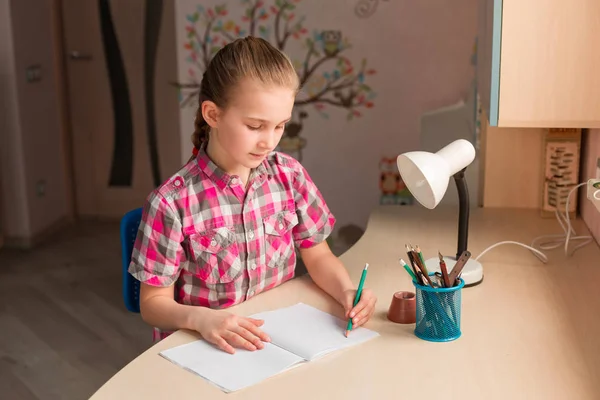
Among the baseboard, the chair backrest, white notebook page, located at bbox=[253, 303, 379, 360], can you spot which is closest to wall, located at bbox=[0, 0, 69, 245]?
the baseboard

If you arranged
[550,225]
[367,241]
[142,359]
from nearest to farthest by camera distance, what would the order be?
[142,359] < [367,241] < [550,225]

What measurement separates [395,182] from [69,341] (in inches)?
69.7

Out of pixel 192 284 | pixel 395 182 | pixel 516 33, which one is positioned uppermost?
pixel 516 33

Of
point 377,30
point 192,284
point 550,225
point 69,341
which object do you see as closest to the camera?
point 192,284

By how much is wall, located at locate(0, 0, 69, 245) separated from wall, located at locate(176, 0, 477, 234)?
1042mm

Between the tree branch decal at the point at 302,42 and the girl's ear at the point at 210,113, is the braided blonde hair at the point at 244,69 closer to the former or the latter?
the girl's ear at the point at 210,113

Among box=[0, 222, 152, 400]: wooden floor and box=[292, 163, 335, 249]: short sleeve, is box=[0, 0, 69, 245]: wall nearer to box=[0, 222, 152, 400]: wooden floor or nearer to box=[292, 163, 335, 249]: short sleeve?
box=[0, 222, 152, 400]: wooden floor

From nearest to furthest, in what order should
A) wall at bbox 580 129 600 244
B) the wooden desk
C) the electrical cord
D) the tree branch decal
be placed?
the wooden desk
the electrical cord
wall at bbox 580 129 600 244
the tree branch decal

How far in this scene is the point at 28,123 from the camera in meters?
4.27

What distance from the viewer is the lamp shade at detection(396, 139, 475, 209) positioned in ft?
4.52

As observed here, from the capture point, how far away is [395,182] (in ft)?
12.6

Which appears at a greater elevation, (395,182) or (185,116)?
(185,116)

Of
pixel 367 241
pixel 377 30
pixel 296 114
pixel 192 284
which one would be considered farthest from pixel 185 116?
pixel 192 284

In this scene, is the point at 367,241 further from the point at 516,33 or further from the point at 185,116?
the point at 185,116
